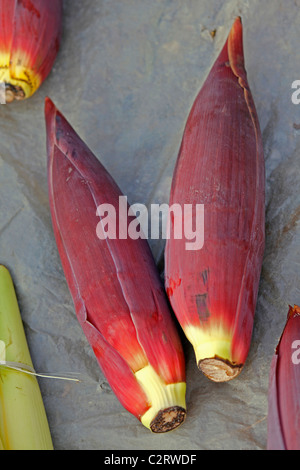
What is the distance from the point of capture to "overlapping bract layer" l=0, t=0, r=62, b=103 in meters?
1.23

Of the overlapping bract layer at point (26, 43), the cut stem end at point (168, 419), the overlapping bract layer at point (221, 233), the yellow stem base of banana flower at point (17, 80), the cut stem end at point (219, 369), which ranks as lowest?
the cut stem end at point (168, 419)

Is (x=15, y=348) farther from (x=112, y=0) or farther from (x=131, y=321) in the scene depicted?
(x=112, y=0)

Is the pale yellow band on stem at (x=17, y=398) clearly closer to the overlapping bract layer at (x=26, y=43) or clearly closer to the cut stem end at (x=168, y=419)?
the cut stem end at (x=168, y=419)

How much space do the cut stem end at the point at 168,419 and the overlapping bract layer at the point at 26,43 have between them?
0.77 m

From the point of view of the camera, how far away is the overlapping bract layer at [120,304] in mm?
892

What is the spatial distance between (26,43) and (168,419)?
82 cm

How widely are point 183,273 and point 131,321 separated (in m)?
0.11

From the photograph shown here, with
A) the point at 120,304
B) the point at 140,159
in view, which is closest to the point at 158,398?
the point at 120,304

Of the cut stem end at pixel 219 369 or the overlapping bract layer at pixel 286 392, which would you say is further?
the cut stem end at pixel 219 369

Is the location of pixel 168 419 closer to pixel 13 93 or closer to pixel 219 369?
pixel 219 369

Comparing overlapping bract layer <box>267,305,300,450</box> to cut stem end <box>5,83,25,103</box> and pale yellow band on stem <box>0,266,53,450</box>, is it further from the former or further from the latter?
cut stem end <box>5,83,25,103</box>

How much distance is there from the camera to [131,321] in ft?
2.98

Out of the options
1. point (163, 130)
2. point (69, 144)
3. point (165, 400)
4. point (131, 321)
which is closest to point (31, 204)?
point (69, 144)

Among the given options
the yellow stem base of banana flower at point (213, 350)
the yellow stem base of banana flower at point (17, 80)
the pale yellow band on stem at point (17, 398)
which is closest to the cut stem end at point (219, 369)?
the yellow stem base of banana flower at point (213, 350)
